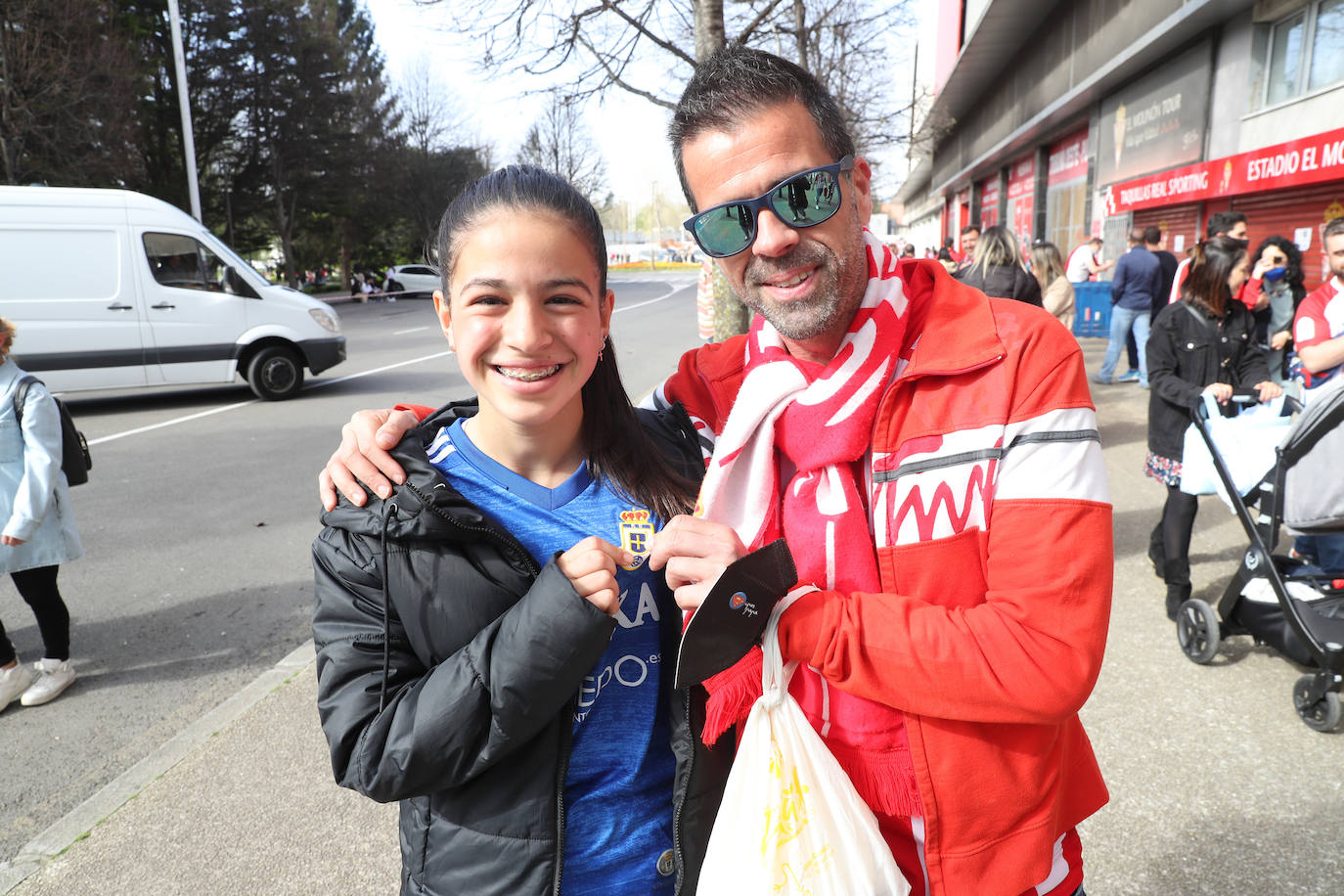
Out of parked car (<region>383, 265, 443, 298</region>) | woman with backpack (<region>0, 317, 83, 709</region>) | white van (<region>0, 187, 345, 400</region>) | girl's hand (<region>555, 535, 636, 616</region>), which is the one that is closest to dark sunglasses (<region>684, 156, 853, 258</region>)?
girl's hand (<region>555, 535, 636, 616</region>)

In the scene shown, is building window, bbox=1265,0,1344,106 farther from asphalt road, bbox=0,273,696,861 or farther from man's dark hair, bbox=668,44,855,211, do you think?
man's dark hair, bbox=668,44,855,211

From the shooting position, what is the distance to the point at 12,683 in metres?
3.87

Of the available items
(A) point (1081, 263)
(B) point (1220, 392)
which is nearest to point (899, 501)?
(B) point (1220, 392)

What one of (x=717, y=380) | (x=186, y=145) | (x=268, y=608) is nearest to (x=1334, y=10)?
(x=717, y=380)

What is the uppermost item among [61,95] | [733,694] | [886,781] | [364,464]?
[61,95]

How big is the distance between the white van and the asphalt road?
542mm

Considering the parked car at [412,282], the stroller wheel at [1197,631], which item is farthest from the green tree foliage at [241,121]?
the stroller wheel at [1197,631]

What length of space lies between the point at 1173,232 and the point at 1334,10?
487 cm

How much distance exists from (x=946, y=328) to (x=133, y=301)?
1157 centimetres

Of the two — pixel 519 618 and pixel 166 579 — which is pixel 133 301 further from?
pixel 519 618

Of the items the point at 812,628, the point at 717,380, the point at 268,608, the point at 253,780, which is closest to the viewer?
the point at 812,628

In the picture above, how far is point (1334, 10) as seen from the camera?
9633 mm

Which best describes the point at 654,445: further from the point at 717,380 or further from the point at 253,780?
the point at 253,780

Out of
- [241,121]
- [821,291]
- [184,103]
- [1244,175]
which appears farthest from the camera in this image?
[241,121]
